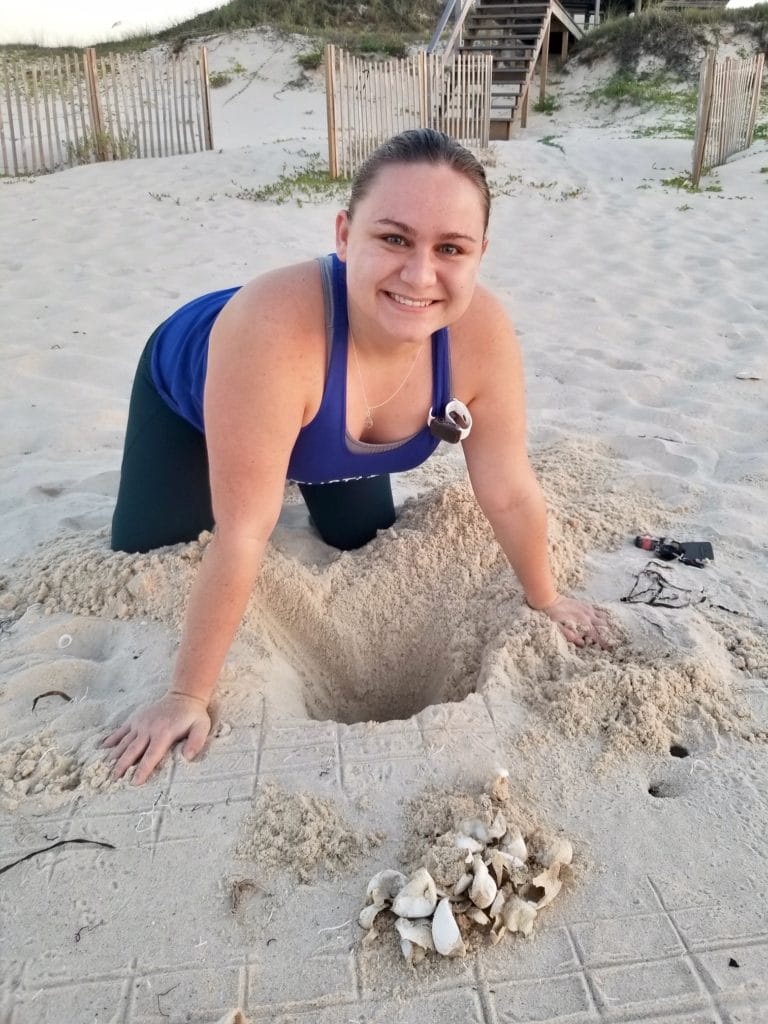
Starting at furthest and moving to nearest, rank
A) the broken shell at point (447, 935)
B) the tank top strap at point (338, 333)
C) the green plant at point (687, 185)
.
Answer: the green plant at point (687, 185) < the tank top strap at point (338, 333) < the broken shell at point (447, 935)

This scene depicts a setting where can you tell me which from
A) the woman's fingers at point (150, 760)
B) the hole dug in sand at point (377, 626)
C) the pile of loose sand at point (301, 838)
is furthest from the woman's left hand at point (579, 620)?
the woman's fingers at point (150, 760)

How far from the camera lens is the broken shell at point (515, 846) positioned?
4.70 ft

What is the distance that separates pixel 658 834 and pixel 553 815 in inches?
8.0

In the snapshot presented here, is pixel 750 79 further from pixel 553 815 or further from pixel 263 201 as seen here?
pixel 553 815

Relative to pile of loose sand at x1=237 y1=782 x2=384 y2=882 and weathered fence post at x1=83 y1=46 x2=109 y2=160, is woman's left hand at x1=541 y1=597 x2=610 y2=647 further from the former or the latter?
weathered fence post at x1=83 y1=46 x2=109 y2=160

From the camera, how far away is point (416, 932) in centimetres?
132

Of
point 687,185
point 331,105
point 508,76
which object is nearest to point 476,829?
point 687,185

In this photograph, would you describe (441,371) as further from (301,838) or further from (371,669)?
(301,838)

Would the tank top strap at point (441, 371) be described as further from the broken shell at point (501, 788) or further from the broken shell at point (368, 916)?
the broken shell at point (368, 916)

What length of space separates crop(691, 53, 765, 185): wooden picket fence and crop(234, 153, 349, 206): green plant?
3862 mm

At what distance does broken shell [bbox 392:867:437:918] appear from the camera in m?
1.34

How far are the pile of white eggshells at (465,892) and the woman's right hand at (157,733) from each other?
0.56 meters

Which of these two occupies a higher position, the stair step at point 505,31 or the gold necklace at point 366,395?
the stair step at point 505,31

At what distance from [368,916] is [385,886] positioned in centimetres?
6
